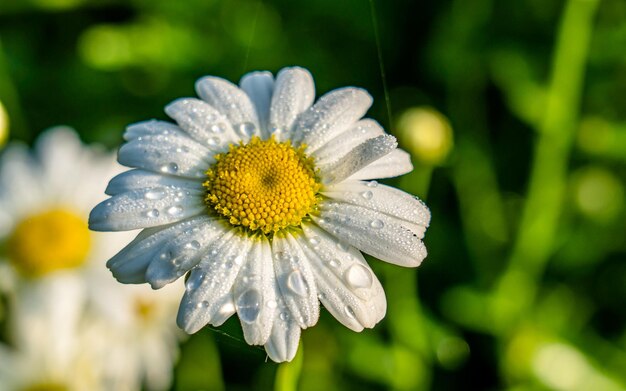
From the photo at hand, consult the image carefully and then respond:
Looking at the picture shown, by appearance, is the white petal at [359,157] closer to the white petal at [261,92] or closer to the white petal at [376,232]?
the white petal at [376,232]

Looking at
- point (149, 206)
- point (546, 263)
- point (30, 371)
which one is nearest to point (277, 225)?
point (149, 206)

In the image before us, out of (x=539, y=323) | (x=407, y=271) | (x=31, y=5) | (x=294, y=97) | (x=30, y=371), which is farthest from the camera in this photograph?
(x=31, y=5)

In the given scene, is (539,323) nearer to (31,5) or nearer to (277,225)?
(277,225)

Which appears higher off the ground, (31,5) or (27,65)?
(31,5)

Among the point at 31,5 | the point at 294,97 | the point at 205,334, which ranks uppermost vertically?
the point at 294,97

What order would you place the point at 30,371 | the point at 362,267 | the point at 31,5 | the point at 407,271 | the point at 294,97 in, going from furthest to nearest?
the point at 31,5 < the point at 407,271 < the point at 30,371 < the point at 294,97 < the point at 362,267

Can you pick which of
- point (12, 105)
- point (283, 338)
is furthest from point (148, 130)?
point (12, 105)

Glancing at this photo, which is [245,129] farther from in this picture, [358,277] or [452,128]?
[452,128]

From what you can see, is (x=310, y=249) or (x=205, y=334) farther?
(x=205, y=334)
